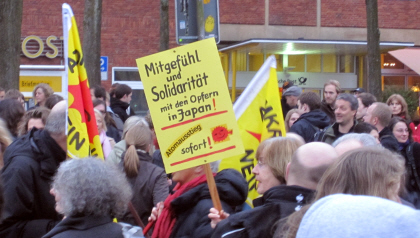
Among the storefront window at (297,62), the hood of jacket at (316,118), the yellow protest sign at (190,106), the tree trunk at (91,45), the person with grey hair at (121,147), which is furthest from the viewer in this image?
the storefront window at (297,62)

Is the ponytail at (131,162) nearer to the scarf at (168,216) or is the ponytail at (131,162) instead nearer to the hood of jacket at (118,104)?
the scarf at (168,216)

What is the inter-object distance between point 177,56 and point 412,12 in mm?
21007

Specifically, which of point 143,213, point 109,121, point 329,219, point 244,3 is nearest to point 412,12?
point 244,3

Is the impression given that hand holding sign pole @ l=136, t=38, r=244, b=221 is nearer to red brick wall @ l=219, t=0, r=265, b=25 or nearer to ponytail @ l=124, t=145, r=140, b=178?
ponytail @ l=124, t=145, r=140, b=178

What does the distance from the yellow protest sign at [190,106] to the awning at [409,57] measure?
18325 millimetres

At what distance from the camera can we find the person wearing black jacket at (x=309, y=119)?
655 cm

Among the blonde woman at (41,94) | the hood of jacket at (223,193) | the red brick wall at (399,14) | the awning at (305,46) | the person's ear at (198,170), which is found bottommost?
the hood of jacket at (223,193)

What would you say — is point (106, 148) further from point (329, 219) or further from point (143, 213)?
point (329, 219)

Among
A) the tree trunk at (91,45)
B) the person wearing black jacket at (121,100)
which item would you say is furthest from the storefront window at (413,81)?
the person wearing black jacket at (121,100)

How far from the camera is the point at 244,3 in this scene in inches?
835


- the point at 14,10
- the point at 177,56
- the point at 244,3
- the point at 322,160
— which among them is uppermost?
the point at 244,3

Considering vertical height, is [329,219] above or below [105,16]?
below

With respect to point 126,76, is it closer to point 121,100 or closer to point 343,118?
point 121,100

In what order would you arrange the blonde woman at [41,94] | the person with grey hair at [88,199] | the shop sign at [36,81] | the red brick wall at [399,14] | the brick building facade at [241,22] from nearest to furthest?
1. the person with grey hair at [88,199]
2. the blonde woman at [41,94]
3. the shop sign at [36,81]
4. the brick building facade at [241,22]
5. the red brick wall at [399,14]
